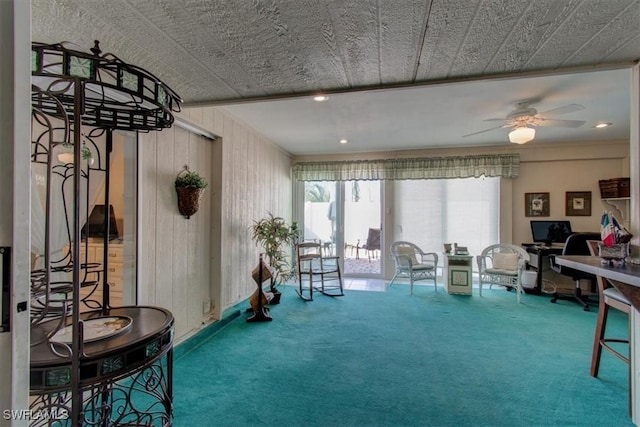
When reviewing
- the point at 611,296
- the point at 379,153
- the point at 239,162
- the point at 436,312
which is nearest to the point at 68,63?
→ the point at 239,162

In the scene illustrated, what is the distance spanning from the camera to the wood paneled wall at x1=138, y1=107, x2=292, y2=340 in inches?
88.5

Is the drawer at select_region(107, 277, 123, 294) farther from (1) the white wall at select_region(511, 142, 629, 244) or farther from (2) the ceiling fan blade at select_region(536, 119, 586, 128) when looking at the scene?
(1) the white wall at select_region(511, 142, 629, 244)

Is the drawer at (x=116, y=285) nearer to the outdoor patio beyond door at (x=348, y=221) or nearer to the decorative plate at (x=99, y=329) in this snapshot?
the decorative plate at (x=99, y=329)

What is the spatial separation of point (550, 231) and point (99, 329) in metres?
5.54

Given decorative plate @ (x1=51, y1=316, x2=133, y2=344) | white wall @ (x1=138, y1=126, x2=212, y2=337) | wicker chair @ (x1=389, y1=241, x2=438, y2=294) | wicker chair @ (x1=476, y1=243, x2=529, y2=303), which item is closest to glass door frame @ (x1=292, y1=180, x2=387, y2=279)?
wicker chair @ (x1=389, y1=241, x2=438, y2=294)

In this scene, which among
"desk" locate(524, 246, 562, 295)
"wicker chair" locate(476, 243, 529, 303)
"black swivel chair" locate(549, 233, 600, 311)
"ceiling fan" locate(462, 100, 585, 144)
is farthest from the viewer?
"desk" locate(524, 246, 562, 295)

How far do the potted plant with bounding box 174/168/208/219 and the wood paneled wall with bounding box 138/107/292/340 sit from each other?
0.18 ft

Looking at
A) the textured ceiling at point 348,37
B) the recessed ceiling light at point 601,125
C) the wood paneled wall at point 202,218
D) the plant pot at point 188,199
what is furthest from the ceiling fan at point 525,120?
the plant pot at point 188,199

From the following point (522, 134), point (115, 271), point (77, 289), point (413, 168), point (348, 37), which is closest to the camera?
point (77, 289)

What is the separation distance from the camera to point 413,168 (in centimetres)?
494

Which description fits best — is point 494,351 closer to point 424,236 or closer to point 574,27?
point 574,27

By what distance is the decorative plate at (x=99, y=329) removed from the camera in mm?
1029

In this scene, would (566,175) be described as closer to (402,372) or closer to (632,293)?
(632,293)

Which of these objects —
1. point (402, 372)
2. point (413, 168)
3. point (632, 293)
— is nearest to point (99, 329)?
point (402, 372)
